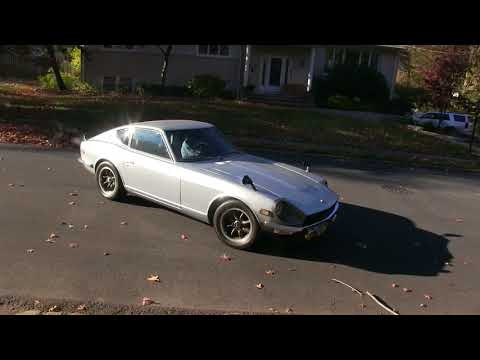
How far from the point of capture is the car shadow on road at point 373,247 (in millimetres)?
5164

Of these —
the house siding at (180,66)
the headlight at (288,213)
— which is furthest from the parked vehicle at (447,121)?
the headlight at (288,213)

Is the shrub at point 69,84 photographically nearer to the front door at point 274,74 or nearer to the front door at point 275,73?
the front door at point 274,74

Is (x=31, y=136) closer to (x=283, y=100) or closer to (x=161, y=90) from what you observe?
(x=161, y=90)

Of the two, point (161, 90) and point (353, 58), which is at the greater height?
point (353, 58)

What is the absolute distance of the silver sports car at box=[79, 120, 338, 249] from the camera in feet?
16.9

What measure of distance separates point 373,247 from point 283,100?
19047mm

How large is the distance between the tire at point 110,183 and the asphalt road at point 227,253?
0.55ft

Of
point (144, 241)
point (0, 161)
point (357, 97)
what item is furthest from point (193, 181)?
point (357, 97)

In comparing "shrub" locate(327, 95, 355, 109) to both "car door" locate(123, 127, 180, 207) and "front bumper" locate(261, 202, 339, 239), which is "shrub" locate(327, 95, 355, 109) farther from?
"front bumper" locate(261, 202, 339, 239)

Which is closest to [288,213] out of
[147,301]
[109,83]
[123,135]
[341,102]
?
[147,301]

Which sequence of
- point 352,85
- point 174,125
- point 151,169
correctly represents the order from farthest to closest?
point 352,85 → point 174,125 → point 151,169

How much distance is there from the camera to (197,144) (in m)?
6.31
